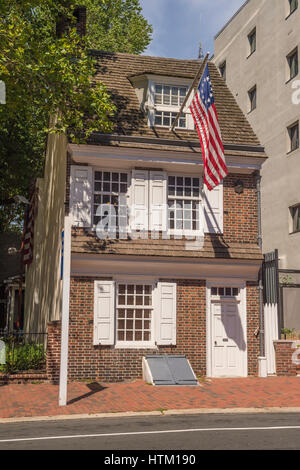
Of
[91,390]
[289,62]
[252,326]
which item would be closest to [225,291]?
[252,326]

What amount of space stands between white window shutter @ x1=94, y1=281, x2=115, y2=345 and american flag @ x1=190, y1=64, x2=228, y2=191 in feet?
14.9

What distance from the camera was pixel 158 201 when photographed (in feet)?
55.7

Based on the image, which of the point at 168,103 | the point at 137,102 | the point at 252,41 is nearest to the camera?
the point at 168,103

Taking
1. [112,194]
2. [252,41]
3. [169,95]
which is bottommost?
[112,194]

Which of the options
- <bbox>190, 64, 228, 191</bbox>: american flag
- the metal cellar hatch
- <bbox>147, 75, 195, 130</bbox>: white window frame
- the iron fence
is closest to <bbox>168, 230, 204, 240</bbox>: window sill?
<bbox>190, 64, 228, 191</bbox>: american flag

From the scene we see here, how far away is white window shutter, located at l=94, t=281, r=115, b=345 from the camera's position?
15766 mm

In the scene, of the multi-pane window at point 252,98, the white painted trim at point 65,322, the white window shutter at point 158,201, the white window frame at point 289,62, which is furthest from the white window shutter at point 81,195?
the multi-pane window at point 252,98

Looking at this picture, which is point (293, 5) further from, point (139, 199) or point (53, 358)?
point (53, 358)

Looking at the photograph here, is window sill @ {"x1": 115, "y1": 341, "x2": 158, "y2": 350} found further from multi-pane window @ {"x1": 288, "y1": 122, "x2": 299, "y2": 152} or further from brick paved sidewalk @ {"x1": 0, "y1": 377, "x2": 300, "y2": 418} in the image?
multi-pane window @ {"x1": 288, "y1": 122, "x2": 299, "y2": 152}

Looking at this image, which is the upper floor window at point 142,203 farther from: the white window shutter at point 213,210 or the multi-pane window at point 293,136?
the multi-pane window at point 293,136

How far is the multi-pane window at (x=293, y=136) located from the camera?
2725 cm

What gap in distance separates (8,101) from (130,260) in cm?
635

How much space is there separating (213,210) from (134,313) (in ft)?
13.8

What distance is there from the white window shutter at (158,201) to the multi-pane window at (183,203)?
29 centimetres
